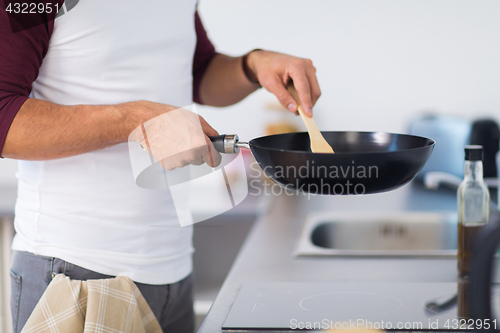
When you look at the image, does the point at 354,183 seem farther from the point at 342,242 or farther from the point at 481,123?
the point at 481,123

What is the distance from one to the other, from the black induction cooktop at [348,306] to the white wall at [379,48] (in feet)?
4.37

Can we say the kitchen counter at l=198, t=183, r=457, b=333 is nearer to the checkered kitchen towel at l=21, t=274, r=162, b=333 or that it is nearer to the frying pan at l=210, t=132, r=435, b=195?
the checkered kitchen towel at l=21, t=274, r=162, b=333

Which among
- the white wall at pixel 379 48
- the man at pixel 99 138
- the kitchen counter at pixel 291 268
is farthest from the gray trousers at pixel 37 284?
the white wall at pixel 379 48

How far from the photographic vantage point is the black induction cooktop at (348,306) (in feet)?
1.93

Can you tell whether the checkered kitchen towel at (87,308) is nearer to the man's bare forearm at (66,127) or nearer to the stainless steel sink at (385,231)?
the man's bare forearm at (66,127)

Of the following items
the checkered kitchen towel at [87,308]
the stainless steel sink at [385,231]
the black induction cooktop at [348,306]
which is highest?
the checkered kitchen towel at [87,308]

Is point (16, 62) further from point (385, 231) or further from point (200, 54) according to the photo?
point (385, 231)

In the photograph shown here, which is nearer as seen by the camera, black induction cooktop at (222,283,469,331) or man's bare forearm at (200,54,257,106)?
black induction cooktop at (222,283,469,331)

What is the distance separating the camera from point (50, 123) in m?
0.61

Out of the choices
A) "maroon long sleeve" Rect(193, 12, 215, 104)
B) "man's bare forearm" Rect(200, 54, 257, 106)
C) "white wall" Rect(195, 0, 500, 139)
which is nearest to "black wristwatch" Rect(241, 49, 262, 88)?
"man's bare forearm" Rect(200, 54, 257, 106)

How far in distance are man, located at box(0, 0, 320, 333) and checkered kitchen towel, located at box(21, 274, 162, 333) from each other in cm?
6

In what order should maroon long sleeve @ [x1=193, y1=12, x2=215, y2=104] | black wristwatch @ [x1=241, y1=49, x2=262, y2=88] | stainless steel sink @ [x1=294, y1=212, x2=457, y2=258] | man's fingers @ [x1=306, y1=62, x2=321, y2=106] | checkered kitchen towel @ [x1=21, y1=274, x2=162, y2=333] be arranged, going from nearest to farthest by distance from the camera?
checkered kitchen towel @ [x1=21, y1=274, x2=162, y2=333]
man's fingers @ [x1=306, y1=62, x2=321, y2=106]
black wristwatch @ [x1=241, y1=49, x2=262, y2=88]
maroon long sleeve @ [x1=193, y1=12, x2=215, y2=104]
stainless steel sink @ [x1=294, y1=212, x2=457, y2=258]

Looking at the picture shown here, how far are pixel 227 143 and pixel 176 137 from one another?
67mm

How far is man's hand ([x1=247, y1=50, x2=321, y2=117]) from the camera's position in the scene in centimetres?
71
